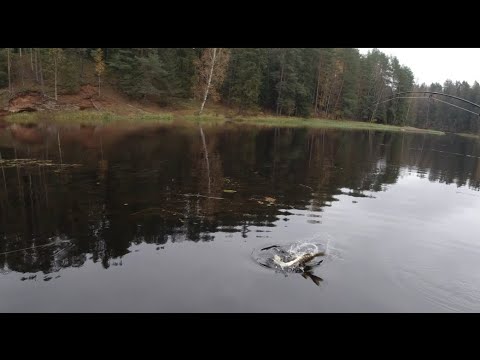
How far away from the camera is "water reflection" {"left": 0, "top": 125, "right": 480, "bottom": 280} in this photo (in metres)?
11.5

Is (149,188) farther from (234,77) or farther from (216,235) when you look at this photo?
(234,77)

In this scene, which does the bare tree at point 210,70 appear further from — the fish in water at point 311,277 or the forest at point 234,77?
the fish in water at point 311,277

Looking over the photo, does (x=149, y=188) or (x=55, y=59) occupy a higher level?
(x=55, y=59)

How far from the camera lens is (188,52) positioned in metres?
71.6

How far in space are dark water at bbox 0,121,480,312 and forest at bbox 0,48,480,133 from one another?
100 feet

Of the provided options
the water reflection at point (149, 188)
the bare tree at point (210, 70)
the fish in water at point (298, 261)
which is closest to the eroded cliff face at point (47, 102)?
the water reflection at point (149, 188)

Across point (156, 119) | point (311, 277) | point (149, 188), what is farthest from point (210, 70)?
point (311, 277)

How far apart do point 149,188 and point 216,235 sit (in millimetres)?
6403

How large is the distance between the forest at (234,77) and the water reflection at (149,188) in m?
23.6

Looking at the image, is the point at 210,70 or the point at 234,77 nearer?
the point at 210,70

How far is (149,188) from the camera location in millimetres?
17703
